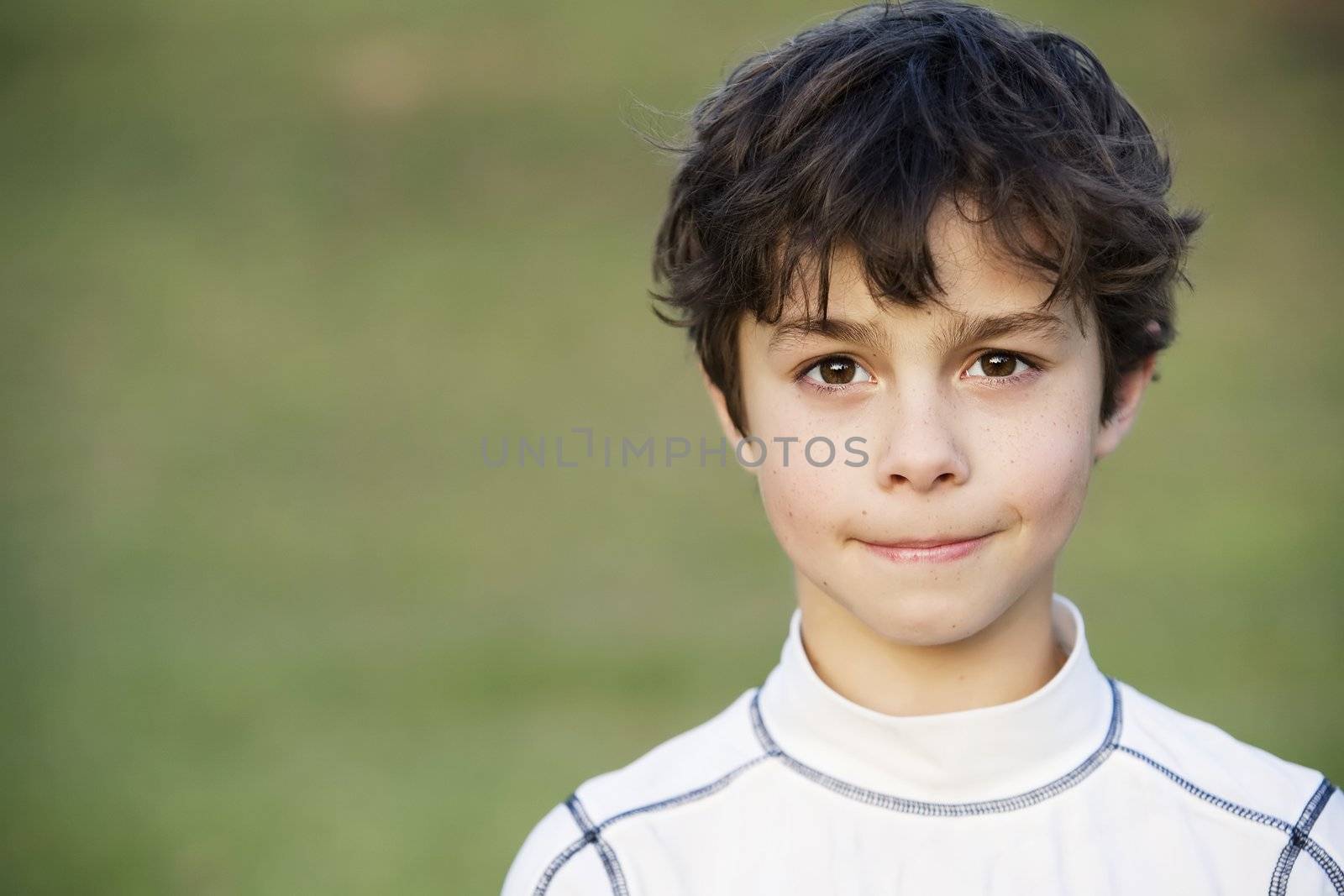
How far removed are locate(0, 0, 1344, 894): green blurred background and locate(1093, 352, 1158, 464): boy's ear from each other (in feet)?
5.28

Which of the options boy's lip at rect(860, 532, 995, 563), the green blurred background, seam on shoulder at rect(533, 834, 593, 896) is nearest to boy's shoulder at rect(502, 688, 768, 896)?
seam on shoulder at rect(533, 834, 593, 896)

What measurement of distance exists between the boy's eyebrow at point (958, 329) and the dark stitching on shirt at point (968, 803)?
1.10 ft

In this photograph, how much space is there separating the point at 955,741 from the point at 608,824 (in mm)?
282

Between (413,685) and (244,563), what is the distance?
2.35 feet

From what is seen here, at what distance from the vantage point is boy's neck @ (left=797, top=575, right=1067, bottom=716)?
4.00 feet

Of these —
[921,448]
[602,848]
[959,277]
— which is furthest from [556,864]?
[959,277]

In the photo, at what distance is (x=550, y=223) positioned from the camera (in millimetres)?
4715

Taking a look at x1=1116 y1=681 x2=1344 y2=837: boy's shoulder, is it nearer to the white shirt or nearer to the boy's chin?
Answer: the white shirt

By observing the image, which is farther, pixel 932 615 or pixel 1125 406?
pixel 1125 406

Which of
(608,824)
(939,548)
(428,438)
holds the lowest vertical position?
(608,824)

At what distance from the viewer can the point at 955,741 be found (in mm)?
1190

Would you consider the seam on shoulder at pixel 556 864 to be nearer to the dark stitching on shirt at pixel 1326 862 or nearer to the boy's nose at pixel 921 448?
the boy's nose at pixel 921 448

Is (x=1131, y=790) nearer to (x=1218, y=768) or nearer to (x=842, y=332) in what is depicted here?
(x=1218, y=768)

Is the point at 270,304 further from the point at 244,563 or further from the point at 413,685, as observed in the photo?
the point at 413,685
